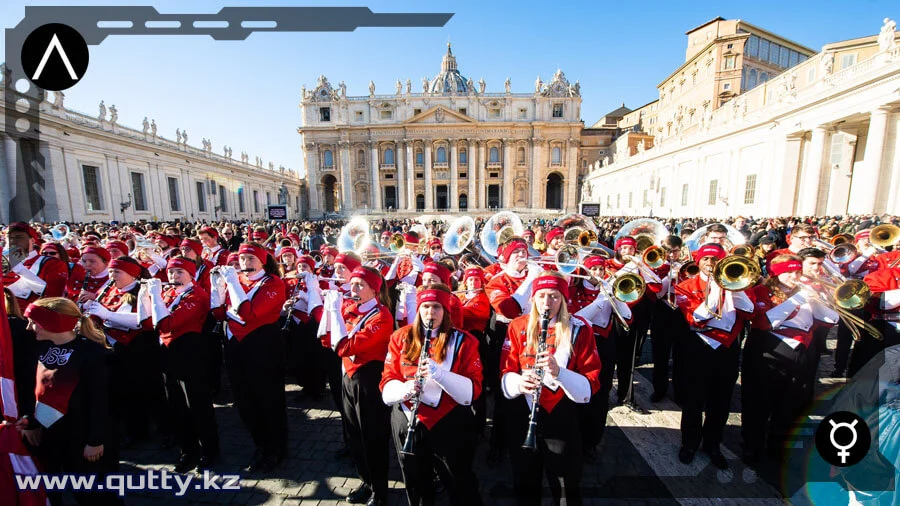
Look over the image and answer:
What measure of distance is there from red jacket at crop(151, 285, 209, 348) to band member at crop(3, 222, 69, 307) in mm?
2373

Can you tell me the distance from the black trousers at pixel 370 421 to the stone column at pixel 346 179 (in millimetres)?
56843

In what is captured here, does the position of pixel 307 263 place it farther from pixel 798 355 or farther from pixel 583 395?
pixel 798 355

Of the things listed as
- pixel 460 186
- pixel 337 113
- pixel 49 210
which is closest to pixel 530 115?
pixel 460 186

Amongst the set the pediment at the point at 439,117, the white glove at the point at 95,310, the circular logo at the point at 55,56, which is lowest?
the white glove at the point at 95,310

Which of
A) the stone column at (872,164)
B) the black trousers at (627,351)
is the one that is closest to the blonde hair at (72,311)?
the black trousers at (627,351)

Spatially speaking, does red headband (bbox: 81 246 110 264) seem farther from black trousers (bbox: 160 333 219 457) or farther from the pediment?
the pediment

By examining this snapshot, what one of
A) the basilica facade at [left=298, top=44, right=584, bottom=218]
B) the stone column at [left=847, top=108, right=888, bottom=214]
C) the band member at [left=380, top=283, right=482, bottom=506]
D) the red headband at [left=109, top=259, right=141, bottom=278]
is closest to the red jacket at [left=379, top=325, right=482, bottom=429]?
the band member at [left=380, top=283, right=482, bottom=506]

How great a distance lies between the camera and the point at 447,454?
2.68 meters

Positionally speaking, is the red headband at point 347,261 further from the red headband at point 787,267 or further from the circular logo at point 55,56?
the red headband at point 787,267

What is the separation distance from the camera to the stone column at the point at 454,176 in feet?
190

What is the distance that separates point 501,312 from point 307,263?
10.2 ft

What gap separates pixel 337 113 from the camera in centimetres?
5797

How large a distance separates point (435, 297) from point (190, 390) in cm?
306

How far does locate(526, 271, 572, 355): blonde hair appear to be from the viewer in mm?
2617
